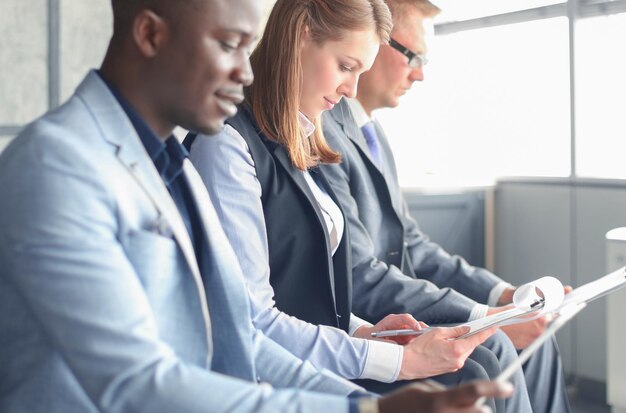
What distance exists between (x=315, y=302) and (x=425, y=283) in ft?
1.56

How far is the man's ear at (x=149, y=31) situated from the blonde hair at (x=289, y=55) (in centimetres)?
71

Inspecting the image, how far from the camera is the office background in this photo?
11.8 ft

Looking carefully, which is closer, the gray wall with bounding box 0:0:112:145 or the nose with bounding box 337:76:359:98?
the nose with bounding box 337:76:359:98

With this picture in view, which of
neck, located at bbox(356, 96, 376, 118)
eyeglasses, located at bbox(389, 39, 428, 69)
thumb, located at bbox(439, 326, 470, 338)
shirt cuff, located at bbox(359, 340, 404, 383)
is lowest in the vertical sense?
shirt cuff, located at bbox(359, 340, 404, 383)

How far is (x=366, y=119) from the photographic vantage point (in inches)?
105

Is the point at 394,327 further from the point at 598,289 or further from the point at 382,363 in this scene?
the point at 598,289

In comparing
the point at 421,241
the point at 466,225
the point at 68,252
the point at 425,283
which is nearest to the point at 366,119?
the point at 421,241

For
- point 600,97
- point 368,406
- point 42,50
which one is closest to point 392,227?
point 368,406

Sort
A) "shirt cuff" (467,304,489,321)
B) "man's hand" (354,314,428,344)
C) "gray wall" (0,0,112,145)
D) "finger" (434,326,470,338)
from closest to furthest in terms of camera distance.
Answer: "finger" (434,326,470,338)
"man's hand" (354,314,428,344)
"shirt cuff" (467,304,489,321)
"gray wall" (0,0,112,145)

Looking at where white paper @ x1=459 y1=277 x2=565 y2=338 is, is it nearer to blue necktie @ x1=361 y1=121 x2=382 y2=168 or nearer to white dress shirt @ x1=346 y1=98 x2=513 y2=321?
white dress shirt @ x1=346 y1=98 x2=513 y2=321

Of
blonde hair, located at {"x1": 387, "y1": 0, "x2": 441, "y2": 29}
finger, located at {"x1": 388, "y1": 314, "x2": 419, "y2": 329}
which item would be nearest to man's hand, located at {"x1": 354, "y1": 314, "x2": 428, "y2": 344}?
finger, located at {"x1": 388, "y1": 314, "x2": 419, "y2": 329}

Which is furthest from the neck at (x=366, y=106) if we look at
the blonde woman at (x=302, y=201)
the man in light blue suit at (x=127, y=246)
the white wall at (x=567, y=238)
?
the man in light blue suit at (x=127, y=246)

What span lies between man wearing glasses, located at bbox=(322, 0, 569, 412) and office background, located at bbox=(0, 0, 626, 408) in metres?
1.22

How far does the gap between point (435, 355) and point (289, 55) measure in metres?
→ 0.71
